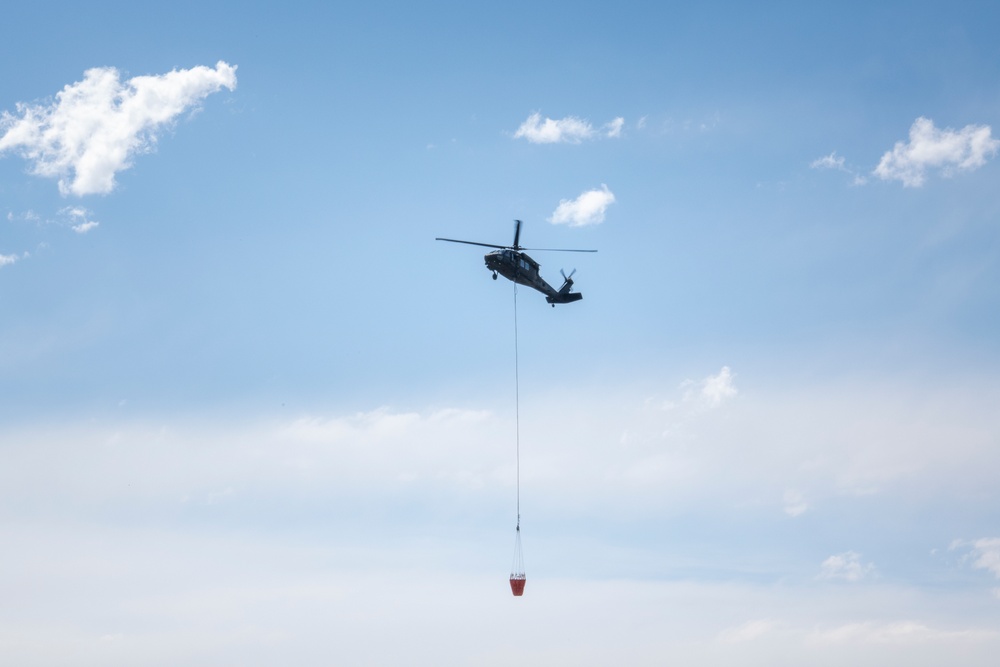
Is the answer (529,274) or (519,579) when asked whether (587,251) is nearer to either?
(529,274)

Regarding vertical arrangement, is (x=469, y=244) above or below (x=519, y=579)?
above

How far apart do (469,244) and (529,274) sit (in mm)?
6738

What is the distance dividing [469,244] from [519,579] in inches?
1045

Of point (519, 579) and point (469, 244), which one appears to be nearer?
point (519, 579)

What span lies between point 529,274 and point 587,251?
516cm

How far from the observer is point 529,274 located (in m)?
78.3

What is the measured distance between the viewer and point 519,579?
61.4m

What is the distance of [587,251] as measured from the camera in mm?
77250

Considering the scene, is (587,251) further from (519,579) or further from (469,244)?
(519,579)

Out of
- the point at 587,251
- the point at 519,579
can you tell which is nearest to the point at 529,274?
the point at 587,251

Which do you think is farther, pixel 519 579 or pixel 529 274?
pixel 529 274

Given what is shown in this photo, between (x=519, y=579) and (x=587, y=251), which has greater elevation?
(x=587, y=251)

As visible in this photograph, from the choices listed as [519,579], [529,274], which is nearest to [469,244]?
[529,274]

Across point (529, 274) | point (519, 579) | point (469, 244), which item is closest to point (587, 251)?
point (529, 274)
